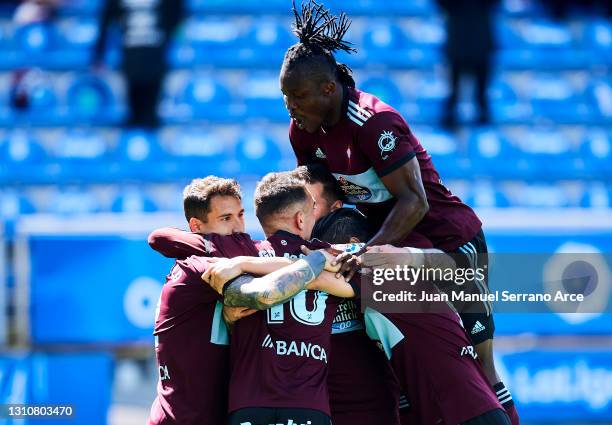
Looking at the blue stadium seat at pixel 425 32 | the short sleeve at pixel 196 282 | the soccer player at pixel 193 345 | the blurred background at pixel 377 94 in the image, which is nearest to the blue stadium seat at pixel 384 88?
the blurred background at pixel 377 94

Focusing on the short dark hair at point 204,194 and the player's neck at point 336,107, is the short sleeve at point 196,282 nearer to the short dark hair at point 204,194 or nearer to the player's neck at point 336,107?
the short dark hair at point 204,194

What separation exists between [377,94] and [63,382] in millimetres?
4918

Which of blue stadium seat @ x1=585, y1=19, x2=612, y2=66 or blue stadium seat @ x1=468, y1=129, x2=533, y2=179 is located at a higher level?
blue stadium seat @ x1=585, y1=19, x2=612, y2=66

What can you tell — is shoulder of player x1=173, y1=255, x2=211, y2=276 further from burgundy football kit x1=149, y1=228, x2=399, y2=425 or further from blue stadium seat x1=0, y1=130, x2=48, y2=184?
blue stadium seat x1=0, y1=130, x2=48, y2=184

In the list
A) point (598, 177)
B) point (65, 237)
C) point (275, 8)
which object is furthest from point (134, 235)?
point (598, 177)

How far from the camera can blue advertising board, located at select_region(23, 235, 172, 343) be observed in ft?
25.6

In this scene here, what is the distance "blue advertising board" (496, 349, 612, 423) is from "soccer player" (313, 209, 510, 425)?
12.1ft

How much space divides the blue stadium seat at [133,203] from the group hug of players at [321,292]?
4784 mm

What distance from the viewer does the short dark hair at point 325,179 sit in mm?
4926

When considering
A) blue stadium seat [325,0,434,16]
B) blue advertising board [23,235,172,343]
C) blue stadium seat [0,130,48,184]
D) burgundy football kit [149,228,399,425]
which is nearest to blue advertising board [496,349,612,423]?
blue advertising board [23,235,172,343]

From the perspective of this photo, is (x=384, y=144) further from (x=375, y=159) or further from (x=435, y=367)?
(x=435, y=367)

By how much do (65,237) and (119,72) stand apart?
131 inches

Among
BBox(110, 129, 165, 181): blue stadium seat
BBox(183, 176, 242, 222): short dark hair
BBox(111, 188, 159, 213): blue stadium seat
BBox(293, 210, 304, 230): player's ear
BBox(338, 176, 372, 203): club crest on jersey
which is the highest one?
BBox(110, 129, 165, 181): blue stadium seat

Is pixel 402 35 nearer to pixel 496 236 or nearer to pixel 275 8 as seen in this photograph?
pixel 275 8
